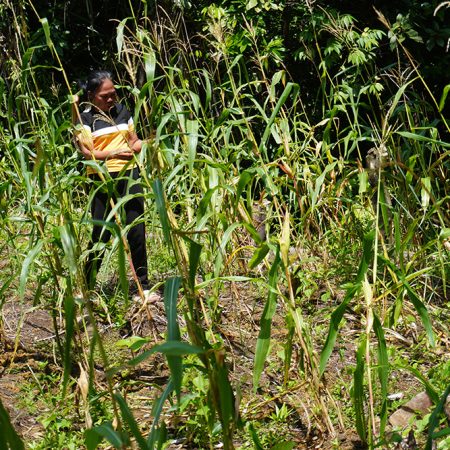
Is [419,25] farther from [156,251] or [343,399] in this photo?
[343,399]

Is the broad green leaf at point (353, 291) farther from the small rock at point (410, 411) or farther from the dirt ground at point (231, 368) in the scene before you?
the small rock at point (410, 411)

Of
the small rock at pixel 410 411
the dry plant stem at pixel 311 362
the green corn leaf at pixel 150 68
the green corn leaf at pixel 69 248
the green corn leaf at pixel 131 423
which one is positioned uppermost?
the green corn leaf at pixel 150 68

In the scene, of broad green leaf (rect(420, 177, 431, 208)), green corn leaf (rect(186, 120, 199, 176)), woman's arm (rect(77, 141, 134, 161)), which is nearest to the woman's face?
woman's arm (rect(77, 141, 134, 161))

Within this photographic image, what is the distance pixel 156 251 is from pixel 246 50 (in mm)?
2857

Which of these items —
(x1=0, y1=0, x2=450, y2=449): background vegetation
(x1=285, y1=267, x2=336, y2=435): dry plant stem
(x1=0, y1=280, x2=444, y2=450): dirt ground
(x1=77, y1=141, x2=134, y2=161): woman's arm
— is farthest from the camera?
(x1=77, y1=141, x2=134, y2=161): woman's arm

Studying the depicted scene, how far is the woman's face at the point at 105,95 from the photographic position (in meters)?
4.49

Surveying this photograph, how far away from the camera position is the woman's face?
14.7ft

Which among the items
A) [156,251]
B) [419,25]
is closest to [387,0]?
[419,25]

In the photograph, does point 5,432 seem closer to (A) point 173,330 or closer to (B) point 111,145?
(A) point 173,330

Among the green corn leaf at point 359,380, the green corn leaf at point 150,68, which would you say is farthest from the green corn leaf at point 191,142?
the green corn leaf at point 359,380

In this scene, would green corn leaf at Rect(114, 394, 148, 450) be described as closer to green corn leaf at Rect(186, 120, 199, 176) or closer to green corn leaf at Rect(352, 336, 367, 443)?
green corn leaf at Rect(352, 336, 367, 443)

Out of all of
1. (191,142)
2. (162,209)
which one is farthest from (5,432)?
(191,142)

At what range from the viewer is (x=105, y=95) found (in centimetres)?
451

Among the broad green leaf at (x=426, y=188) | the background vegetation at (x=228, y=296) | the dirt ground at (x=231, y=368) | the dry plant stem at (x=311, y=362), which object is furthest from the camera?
the broad green leaf at (x=426, y=188)
